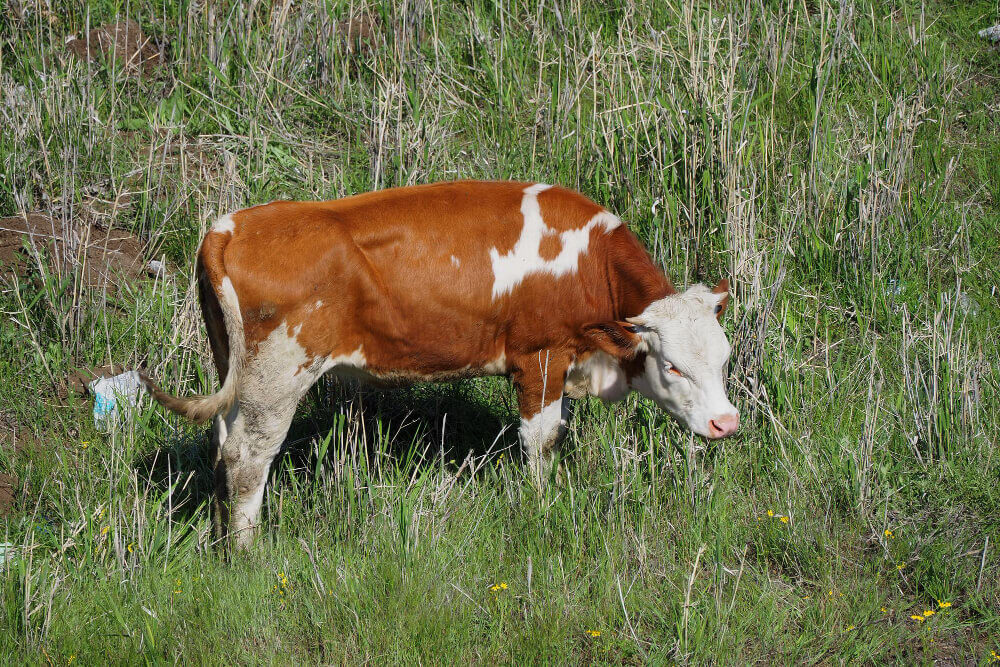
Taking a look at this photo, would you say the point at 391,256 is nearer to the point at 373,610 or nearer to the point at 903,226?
the point at 373,610

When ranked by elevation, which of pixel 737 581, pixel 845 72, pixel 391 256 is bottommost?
pixel 737 581

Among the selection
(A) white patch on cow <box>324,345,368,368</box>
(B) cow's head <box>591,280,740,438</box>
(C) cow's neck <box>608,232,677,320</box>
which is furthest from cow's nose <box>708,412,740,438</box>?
(A) white patch on cow <box>324,345,368,368</box>

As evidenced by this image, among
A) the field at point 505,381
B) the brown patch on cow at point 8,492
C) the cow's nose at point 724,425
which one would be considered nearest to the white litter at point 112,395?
the field at point 505,381

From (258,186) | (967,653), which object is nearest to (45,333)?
(258,186)

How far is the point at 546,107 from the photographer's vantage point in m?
6.47

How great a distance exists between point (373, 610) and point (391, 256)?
58.5 inches

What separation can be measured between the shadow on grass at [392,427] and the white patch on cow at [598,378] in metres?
0.45

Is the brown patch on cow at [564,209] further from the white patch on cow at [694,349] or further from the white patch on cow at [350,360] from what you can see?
the white patch on cow at [350,360]

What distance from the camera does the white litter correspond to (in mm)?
4693

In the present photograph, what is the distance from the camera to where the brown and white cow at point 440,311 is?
3.97 meters

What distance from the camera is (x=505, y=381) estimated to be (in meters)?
5.35

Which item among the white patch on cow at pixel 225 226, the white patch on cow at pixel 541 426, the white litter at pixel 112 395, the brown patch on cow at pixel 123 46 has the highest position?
the brown patch on cow at pixel 123 46

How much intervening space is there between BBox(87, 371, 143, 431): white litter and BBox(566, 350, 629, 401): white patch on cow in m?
2.08

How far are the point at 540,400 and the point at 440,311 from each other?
669mm
